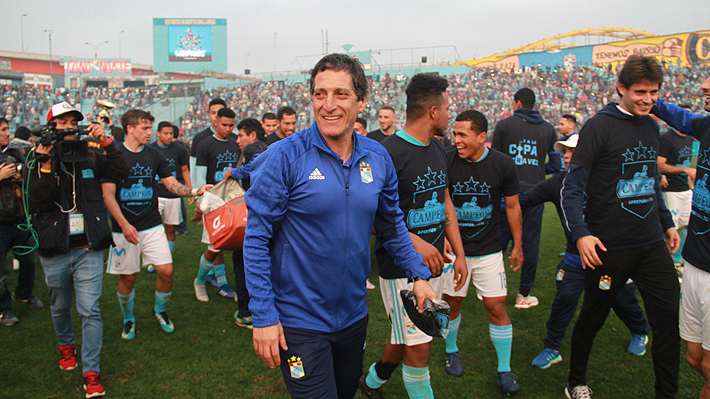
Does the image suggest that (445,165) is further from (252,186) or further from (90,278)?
(90,278)

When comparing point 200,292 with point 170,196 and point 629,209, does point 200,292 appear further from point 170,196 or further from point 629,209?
point 629,209

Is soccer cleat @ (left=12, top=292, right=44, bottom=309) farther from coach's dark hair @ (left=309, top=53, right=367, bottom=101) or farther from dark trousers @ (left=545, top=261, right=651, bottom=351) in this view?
dark trousers @ (left=545, top=261, right=651, bottom=351)

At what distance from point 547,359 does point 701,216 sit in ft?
6.44

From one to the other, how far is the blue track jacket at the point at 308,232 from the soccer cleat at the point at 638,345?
3581mm

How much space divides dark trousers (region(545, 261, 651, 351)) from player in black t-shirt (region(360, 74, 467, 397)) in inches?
49.8

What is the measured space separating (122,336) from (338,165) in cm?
407

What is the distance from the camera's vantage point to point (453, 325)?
4145 millimetres

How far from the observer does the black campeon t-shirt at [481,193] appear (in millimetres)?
3836

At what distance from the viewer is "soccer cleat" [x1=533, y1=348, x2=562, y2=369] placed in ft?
13.6

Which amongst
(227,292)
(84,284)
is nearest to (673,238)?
(84,284)

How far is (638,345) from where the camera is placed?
14.4 feet

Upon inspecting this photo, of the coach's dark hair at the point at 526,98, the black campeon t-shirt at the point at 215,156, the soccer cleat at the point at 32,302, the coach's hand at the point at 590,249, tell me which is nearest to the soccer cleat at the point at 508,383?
the coach's hand at the point at 590,249

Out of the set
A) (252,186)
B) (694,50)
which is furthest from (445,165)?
(694,50)

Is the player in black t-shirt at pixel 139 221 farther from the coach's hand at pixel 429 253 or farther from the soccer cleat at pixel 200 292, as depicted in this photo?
the coach's hand at pixel 429 253
